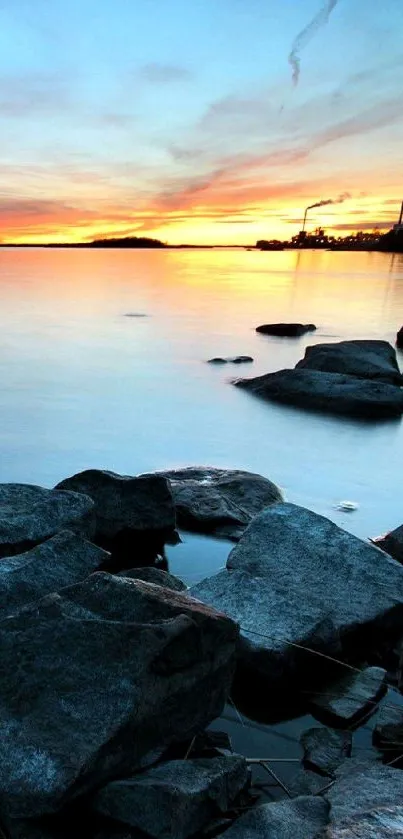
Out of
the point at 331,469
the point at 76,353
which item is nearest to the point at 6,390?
the point at 76,353

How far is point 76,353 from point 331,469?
11290 mm

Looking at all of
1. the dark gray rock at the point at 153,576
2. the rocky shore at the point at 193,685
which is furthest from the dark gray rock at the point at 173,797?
the dark gray rock at the point at 153,576

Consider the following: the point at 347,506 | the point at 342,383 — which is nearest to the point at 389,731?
the point at 347,506

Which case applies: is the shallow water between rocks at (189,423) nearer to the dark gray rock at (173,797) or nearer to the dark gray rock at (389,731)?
the dark gray rock at (389,731)

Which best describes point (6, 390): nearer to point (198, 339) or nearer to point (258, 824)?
A: point (198, 339)

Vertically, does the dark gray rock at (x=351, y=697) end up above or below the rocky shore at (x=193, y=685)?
below

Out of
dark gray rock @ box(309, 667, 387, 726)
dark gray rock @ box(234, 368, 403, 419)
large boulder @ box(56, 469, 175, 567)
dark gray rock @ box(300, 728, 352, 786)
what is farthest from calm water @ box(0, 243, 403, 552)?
dark gray rock @ box(300, 728, 352, 786)

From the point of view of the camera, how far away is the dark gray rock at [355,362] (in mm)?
12789

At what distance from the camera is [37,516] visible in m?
4.96

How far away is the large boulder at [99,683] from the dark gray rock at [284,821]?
44 cm

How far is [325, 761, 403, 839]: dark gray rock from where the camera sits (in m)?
2.44

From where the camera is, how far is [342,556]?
4688 mm

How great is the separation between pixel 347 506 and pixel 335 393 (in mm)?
4454

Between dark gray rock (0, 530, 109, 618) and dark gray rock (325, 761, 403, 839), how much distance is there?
1749 millimetres
